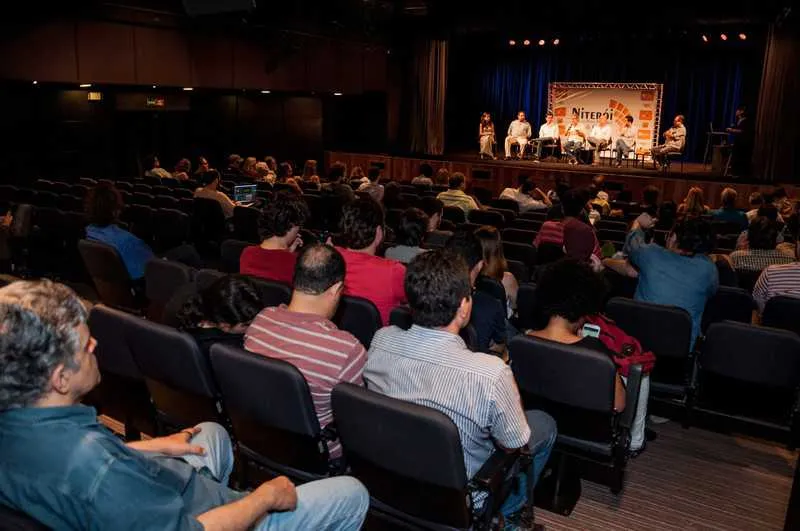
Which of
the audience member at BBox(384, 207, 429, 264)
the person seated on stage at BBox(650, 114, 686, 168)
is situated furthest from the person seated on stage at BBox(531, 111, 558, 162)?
the audience member at BBox(384, 207, 429, 264)

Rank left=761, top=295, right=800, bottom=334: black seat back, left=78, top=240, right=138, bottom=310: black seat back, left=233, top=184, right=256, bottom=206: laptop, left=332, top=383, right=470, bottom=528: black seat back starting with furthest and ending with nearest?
left=233, top=184, right=256, bottom=206: laptop
left=78, top=240, right=138, bottom=310: black seat back
left=761, top=295, right=800, bottom=334: black seat back
left=332, top=383, right=470, bottom=528: black seat back

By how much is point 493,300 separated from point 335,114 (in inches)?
568

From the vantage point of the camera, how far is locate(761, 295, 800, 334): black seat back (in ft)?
12.7

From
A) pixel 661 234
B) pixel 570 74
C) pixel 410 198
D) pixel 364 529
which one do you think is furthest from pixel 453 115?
pixel 364 529

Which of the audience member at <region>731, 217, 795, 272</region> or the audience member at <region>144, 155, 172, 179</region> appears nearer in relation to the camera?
the audience member at <region>731, 217, 795, 272</region>

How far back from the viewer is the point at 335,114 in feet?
56.9

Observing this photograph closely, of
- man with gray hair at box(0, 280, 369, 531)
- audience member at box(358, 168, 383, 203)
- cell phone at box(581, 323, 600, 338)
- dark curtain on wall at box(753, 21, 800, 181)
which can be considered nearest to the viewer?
man with gray hair at box(0, 280, 369, 531)

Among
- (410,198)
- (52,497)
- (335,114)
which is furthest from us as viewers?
(335,114)

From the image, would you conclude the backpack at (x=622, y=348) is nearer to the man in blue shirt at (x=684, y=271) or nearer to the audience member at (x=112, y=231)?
the man in blue shirt at (x=684, y=271)

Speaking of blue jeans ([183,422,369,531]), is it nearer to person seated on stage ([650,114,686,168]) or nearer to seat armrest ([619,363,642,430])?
seat armrest ([619,363,642,430])

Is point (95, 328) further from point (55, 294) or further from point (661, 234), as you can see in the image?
point (661, 234)

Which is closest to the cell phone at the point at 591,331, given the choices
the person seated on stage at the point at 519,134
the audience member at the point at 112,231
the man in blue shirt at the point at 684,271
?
the man in blue shirt at the point at 684,271

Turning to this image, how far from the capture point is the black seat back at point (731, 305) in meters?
4.22

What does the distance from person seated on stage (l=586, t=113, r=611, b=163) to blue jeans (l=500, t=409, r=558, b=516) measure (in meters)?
13.9
